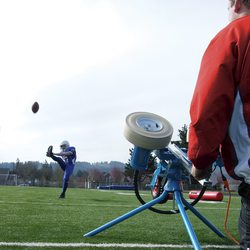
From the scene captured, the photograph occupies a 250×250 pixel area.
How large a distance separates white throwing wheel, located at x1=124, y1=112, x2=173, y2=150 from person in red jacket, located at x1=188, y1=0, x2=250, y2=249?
137 centimetres

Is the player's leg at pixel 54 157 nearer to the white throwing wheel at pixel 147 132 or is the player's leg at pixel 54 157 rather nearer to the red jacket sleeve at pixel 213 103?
the white throwing wheel at pixel 147 132

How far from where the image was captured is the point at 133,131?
3.26 meters

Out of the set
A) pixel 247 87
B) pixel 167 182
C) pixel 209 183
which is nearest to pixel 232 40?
pixel 247 87

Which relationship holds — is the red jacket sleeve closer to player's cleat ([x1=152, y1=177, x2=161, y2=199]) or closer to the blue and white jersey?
player's cleat ([x1=152, y1=177, x2=161, y2=199])

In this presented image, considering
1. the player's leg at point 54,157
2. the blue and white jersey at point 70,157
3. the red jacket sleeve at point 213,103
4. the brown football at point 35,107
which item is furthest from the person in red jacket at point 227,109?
the brown football at point 35,107

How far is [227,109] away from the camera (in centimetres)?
179

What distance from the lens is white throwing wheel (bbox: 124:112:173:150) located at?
3.27m

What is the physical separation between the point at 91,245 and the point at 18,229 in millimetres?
1336

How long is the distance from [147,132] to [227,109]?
1.54 meters

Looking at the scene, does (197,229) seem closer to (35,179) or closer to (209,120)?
(209,120)

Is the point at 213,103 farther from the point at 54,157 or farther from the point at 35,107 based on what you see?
the point at 35,107

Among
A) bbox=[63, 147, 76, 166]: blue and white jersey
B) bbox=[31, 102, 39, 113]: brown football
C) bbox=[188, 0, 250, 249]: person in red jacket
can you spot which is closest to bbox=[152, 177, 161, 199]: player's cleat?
bbox=[188, 0, 250, 249]: person in red jacket

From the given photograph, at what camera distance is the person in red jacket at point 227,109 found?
176 centimetres

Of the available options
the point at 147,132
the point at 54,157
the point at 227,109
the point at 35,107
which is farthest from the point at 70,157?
the point at 227,109
